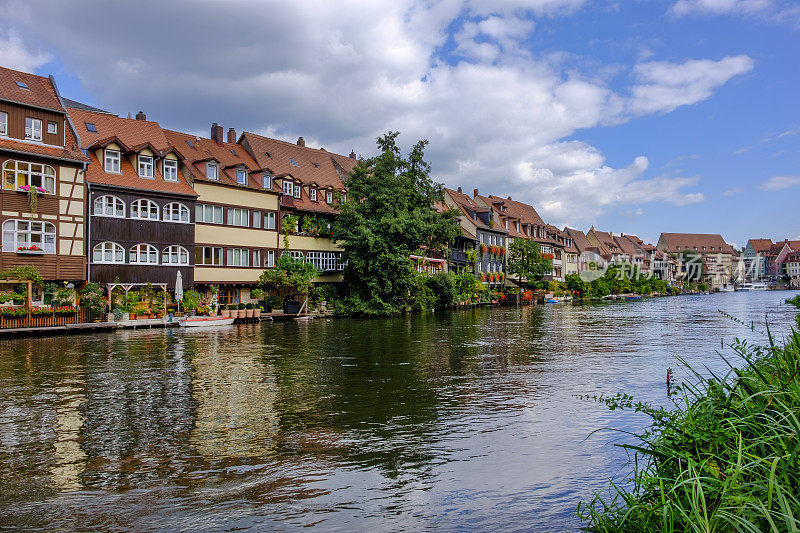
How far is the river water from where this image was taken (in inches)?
317

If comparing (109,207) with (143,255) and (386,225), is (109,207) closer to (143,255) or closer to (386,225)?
(143,255)

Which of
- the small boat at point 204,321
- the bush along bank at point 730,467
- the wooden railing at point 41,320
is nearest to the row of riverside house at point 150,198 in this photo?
the wooden railing at point 41,320

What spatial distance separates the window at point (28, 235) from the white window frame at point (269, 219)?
1729 cm

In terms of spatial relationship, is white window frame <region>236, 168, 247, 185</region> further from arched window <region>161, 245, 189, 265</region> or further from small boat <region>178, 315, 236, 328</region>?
small boat <region>178, 315, 236, 328</region>

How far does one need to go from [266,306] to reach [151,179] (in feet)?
43.5

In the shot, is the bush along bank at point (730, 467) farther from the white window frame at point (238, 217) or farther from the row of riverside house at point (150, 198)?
the white window frame at point (238, 217)

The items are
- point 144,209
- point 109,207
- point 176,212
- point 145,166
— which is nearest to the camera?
point 109,207

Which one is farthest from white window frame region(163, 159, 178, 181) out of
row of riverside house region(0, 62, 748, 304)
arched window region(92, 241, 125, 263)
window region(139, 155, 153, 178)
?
arched window region(92, 241, 125, 263)

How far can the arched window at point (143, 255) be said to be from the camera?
40.3m

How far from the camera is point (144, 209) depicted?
41219 mm

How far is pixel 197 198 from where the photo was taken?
44844 mm

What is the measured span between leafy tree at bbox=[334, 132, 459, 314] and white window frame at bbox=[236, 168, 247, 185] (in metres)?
8.74

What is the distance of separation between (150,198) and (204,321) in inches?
382

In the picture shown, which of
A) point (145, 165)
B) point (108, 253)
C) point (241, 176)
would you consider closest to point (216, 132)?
point (241, 176)
